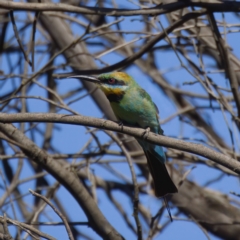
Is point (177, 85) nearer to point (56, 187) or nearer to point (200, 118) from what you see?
point (200, 118)

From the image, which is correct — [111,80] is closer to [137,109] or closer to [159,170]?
[137,109]

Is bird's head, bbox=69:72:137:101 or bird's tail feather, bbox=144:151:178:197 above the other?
bird's head, bbox=69:72:137:101

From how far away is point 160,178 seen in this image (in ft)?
14.4

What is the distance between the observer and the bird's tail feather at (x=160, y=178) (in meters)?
4.34

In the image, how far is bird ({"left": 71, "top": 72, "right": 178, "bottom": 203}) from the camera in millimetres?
4293

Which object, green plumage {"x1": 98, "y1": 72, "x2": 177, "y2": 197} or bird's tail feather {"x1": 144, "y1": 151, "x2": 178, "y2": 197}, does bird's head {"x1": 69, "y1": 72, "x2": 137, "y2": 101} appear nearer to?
green plumage {"x1": 98, "y1": 72, "x2": 177, "y2": 197}

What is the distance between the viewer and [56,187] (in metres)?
4.87

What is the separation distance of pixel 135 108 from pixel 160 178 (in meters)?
0.51

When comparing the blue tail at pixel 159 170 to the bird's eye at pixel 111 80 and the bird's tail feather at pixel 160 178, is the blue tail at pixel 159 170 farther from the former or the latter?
the bird's eye at pixel 111 80

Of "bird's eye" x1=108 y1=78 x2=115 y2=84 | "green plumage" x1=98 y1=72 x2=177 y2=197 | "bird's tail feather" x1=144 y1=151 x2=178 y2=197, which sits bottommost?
"bird's tail feather" x1=144 y1=151 x2=178 y2=197

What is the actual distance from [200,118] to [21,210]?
75.1 inches

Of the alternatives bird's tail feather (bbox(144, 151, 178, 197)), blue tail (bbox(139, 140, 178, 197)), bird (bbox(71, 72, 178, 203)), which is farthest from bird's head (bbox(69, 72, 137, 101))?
bird's tail feather (bbox(144, 151, 178, 197))

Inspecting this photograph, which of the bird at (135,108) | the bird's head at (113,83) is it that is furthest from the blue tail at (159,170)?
the bird's head at (113,83)

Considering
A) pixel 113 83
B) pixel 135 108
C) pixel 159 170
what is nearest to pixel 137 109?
pixel 135 108
